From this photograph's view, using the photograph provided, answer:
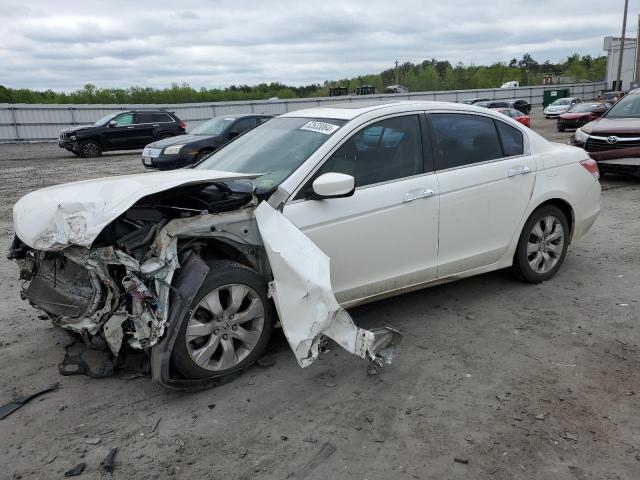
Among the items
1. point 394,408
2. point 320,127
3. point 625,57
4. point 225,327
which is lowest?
point 394,408

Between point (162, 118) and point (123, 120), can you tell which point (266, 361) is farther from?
point (162, 118)

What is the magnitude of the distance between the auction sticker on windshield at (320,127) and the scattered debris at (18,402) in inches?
101

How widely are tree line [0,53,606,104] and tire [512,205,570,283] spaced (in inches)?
1895

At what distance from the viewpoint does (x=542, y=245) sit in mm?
5105

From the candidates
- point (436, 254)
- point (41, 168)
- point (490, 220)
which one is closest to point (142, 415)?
point (436, 254)

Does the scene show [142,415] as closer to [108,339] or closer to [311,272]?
[108,339]

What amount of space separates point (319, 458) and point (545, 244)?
3324 mm

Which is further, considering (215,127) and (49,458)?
(215,127)

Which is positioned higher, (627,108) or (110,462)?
(627,108)

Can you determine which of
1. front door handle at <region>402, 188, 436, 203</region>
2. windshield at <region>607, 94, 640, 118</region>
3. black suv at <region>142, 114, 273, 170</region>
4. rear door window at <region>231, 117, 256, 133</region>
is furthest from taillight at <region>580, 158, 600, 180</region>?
rear door window at <region>231, 117, 256, 133</region>

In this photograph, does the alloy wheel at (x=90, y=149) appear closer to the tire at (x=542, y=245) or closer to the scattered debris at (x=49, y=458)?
the tire at (x=542, y=245)

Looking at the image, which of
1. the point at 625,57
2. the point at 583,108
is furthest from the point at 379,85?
the point at 583,108

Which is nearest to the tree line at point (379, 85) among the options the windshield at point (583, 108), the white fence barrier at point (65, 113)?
the white fence barrier at point (65, 113)

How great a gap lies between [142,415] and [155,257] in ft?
3.11
